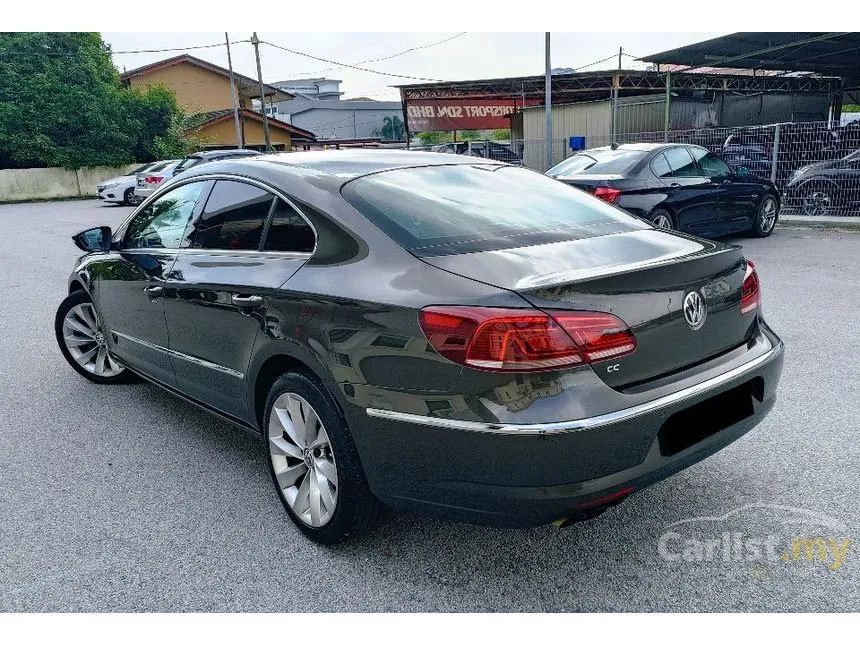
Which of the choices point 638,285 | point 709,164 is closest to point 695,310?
point 638,285

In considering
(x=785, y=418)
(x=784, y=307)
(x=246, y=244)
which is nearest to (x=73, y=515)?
(x=246, y=244)

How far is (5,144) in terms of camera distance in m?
28.8

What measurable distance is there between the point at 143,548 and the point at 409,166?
1.99 metres

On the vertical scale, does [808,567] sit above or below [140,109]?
below

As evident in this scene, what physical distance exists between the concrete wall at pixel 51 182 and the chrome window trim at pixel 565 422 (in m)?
31.5

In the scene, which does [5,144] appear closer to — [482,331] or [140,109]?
[140,109]

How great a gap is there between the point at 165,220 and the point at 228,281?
102cm

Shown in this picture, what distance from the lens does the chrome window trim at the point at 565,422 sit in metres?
2.11

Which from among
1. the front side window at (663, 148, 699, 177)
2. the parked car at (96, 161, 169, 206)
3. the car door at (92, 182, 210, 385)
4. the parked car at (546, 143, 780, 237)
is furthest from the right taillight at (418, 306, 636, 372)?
the parked car at (96, 161, 169, 206)

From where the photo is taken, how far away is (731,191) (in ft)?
32.0

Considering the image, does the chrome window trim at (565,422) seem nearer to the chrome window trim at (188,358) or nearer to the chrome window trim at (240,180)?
the chrome window trim at (240,180)

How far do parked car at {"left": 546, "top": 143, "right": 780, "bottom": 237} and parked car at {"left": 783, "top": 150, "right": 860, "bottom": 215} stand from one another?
3.06 m

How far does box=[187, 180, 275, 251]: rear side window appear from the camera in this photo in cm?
312

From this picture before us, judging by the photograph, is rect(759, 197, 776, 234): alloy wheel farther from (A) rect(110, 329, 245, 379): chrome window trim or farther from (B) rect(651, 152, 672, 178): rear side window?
(A) rect(110, 329, 245, 379): chrome window trim
